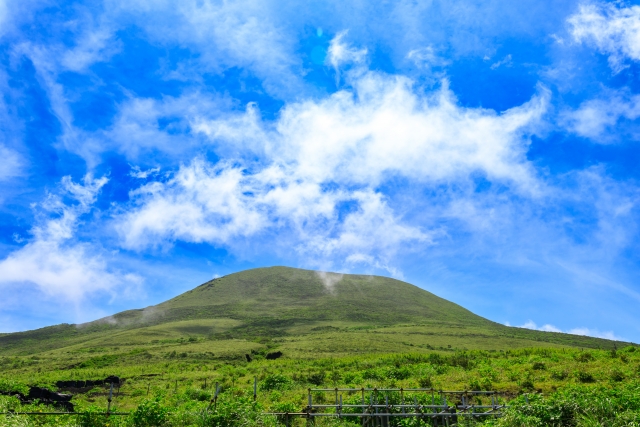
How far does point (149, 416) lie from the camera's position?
16062 mm

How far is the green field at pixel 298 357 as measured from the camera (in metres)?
16.7

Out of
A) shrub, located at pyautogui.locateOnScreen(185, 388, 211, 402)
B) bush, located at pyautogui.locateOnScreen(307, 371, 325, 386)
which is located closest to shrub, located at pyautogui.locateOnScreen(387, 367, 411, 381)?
bush, located at pyautogui.locateOnScreen(307, 371, 325, 386)

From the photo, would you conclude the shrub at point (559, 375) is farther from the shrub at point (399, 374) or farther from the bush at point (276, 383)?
the bush at point (276, 383)

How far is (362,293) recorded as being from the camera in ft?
554

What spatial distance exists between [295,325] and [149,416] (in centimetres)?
9859

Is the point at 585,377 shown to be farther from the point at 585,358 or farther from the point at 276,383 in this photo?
the point at 276,383

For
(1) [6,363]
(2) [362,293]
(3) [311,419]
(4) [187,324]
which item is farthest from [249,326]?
(3) [311,419]

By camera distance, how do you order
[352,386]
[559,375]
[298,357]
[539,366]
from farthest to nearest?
[298,357] → [539,366] → [352,386] → [559,375]

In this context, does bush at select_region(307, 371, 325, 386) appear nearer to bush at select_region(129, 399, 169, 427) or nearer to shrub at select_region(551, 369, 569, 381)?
shrub at select_region(551, 369, 569, 381)

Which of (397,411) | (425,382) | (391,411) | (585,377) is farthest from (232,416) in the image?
Answer: (585,377)

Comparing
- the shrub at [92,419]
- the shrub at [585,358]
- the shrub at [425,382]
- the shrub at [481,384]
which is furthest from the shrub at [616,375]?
the shrub at [92,419]

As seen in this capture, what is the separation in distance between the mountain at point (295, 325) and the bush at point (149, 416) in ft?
166

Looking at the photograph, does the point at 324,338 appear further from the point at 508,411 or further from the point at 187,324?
the point at 508,411

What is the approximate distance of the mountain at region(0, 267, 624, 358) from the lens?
81375 mm
